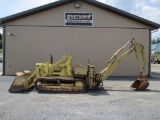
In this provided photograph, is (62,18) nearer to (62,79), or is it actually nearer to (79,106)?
(62,79)

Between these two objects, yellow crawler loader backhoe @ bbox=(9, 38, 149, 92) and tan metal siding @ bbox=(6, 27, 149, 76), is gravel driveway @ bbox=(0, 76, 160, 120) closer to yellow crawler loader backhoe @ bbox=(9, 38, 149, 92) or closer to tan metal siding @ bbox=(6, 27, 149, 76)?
yellow crawler loader backhoe @ bbox=(9, 38, 149, 92)

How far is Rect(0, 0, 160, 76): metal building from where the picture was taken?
18.6 m

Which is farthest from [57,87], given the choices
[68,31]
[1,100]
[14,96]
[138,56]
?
[68,31]

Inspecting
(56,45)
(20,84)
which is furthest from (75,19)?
(20,84)

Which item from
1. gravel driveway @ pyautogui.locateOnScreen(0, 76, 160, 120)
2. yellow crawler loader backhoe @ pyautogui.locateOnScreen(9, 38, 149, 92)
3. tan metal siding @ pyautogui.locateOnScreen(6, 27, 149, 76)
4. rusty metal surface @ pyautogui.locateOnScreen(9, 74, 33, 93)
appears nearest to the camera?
gravel driveway @ pyautogui.locateOnScreen(0, 76, 160, 120)

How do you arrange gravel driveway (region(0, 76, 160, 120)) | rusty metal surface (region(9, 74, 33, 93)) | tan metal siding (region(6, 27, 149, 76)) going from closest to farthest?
1. gravel driveway (region(0, 76, 160, 120))
2. rusty metal surface (region(9, 74, 33, 93))
3. tan metal siding (region(6, 27, 149, 76))

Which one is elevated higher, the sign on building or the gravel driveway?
the sign on building

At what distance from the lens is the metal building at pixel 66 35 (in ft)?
61.1

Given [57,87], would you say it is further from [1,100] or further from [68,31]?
[68,31]

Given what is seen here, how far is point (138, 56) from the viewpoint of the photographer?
42.3ft

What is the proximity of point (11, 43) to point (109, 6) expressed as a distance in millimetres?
6852

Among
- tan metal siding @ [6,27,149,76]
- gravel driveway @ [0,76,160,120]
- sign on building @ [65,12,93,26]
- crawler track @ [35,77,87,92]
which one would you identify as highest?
sign on building @ [65,12,93,26]

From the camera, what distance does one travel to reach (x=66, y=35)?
18.7 metres

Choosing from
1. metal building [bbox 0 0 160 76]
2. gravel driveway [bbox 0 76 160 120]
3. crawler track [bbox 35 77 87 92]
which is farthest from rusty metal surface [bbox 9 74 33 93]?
metal building [bbox 0 0 160 76]
